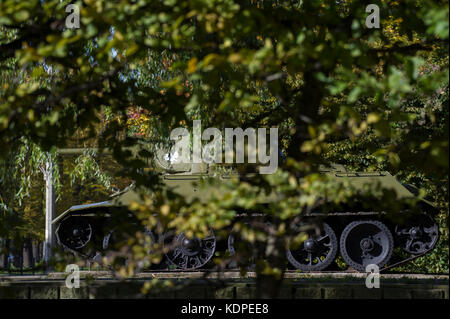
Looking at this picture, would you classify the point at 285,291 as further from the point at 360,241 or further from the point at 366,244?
the point at 360,241

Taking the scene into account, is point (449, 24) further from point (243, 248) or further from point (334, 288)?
point (334, 288)

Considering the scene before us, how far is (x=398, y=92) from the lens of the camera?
11.9 feet

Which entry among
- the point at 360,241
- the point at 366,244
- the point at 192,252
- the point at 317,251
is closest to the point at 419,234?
the point at 366,244

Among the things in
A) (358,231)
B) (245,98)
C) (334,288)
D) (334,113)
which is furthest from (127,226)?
(358,231)

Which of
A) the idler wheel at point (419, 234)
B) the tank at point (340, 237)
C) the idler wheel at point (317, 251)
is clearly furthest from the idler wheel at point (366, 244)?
the idler wheel at point (419, 234)

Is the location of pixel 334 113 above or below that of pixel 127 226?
above

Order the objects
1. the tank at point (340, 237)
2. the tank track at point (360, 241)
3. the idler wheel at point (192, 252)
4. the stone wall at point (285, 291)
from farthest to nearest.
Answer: the idler wheel at point (192, 252) < the tank track at point (360, 241) < the tank at point (340, 237) < the stone wall at point (285, 291)

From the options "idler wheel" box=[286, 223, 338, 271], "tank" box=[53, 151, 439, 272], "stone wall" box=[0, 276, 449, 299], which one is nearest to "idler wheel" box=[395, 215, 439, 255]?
"tank" box=[53, 151, 439, 272]

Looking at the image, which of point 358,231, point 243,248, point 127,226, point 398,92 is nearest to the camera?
point 398,92

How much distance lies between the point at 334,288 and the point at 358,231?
724 cm

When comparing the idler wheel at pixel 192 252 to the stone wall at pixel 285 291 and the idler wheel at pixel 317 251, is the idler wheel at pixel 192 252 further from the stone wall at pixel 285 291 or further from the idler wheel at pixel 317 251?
the stone wall at pixel 285 291

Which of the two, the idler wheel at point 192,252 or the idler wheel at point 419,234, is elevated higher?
the idler wheel at point 419,234
